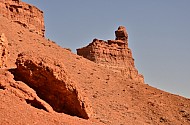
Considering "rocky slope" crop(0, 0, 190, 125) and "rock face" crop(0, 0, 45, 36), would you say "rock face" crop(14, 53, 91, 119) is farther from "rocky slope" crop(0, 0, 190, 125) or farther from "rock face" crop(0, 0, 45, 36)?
"rock face" crop(0, 0, 45, 36)

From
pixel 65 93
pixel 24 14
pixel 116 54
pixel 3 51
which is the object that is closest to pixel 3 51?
pixel 3 51

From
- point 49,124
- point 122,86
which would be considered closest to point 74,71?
point 122,86

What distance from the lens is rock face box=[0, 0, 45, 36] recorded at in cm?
4459

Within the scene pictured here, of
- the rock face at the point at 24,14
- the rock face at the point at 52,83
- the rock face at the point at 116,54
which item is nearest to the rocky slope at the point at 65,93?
the rock face at the point at 52,83

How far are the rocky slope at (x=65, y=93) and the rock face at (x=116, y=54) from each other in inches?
1091

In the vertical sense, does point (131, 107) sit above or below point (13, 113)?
above

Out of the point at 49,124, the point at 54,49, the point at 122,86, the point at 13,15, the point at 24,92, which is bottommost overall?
the point at 49,124

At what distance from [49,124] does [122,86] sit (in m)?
19.3

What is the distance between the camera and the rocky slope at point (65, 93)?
36.6 feet

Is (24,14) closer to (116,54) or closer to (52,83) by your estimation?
(116,54)

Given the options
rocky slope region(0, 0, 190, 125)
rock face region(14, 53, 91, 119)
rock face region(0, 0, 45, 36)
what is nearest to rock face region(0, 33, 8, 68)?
rocky slope region(0, 0, 190, 125)

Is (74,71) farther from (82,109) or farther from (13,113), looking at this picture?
(13,113)

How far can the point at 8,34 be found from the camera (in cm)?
2905

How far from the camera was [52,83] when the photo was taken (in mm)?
12602
